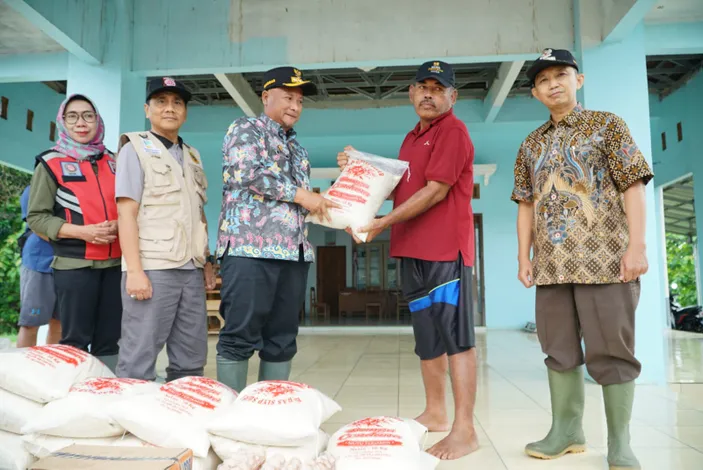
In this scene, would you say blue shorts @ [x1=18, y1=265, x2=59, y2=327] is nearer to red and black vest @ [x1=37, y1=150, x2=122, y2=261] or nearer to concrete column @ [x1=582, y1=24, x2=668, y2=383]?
red and black vest @ [x1=37, y1=150, x2=122, y2=261]

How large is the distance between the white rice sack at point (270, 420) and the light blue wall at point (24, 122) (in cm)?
755

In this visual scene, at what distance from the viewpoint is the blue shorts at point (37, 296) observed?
2998mm

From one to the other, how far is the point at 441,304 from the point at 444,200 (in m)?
0.45

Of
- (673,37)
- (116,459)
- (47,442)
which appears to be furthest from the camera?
(673,37)

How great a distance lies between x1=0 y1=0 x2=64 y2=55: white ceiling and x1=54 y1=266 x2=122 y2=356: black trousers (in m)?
2.94

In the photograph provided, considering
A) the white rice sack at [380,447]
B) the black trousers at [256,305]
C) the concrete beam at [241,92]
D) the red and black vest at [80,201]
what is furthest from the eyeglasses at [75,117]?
the concrete beam at [241,92]

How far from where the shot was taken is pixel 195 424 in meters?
1.59

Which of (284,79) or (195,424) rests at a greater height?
(284,79)

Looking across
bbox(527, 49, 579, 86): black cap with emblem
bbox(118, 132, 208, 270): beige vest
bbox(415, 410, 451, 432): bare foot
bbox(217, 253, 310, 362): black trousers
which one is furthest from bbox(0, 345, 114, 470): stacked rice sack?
bbox(527, 49, 579, 86): black cap with emblem

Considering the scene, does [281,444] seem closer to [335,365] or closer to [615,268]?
[615,268]

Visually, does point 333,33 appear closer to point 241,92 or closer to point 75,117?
point 75,117

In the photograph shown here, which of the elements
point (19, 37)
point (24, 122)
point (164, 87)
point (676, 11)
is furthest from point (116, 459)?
point (24, 122)

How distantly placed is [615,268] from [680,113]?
8142 mm

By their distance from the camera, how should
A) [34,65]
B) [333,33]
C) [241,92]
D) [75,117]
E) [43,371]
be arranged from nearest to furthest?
[43,371], [75,117], [333,33], [34,65], [241,92]
